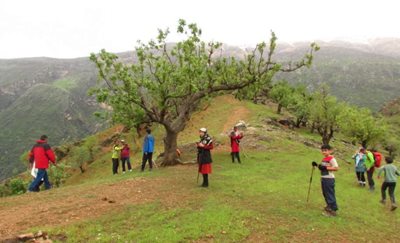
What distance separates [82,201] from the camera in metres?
18.9

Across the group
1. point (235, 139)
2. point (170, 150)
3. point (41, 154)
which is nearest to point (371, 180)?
point (235, 139)

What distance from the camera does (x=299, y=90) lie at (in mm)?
83375

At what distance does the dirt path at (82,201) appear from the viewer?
15.7m

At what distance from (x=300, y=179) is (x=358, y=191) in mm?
3946

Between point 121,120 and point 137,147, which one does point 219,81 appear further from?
point 137,147

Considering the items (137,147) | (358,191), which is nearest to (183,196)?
(358,191)

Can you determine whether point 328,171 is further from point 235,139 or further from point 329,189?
point 235,139

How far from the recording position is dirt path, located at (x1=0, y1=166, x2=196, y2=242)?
15672 mm

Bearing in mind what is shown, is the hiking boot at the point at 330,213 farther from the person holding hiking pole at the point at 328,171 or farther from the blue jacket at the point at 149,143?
the blue jacket at the point at 149,143

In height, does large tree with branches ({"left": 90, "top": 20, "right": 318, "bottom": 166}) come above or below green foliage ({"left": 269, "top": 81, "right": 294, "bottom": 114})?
above

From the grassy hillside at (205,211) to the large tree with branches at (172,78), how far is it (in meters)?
4.89

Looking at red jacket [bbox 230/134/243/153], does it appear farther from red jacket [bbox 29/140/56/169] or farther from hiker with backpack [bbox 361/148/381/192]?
red jacket [bbox 29/140/56/169]

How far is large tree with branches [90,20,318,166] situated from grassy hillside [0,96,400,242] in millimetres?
4886

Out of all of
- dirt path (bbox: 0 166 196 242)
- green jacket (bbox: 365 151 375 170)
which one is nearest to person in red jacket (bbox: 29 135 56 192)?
dirt path (bbox: 0 166 196 242)
